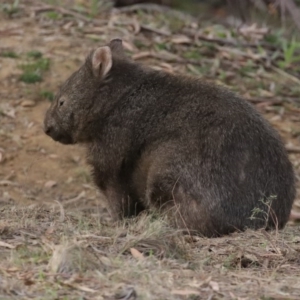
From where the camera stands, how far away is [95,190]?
9930mm

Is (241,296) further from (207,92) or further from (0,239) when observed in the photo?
(207,92)

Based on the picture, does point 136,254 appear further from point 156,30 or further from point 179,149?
point 156,30

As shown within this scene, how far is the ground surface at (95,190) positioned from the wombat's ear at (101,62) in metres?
1.22

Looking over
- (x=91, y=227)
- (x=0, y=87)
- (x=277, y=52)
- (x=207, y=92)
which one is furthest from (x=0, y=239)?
(x=277, y=52)

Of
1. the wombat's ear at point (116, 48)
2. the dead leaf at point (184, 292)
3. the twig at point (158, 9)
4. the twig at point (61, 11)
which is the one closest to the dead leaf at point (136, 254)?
the dead leaf at point (184, 292)

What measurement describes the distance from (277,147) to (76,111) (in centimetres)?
182

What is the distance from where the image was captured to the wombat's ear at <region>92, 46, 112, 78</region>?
7.82 meters

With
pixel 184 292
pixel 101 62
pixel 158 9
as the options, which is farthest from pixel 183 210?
pixel 158 9

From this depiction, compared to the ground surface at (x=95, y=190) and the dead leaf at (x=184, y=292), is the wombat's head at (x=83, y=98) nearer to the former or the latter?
the ground surface at (x=95, y=190)

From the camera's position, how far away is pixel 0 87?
435 inches

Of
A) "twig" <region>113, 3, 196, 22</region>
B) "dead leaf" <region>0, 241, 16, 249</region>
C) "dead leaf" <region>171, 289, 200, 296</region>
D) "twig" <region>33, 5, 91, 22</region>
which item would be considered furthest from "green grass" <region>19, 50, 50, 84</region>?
"dead leaf" <region>171, 289, 200, 296</region>

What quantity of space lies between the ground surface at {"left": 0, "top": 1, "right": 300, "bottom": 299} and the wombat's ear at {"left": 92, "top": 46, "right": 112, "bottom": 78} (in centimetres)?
122

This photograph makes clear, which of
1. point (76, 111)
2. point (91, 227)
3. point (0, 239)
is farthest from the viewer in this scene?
point (76, 111)

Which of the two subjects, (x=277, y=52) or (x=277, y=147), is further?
(x=277, y=52)
